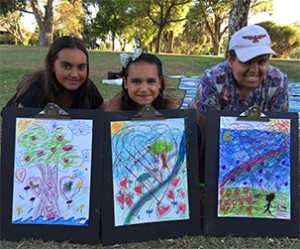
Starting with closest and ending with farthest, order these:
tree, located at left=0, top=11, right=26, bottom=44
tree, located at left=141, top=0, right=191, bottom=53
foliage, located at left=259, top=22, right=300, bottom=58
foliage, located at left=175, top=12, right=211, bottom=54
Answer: tree, located at left=141, top=0, right=191, bottom=53 < foliage, located at left=259, top=22, right=300, bottom=58 < foliage, located at left=175, top=12, right=211, bottom=54 < tree, located at left=0, top=11, right=26, bottom=44

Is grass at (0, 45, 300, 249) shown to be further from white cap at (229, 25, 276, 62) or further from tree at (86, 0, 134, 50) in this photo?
tree at (86, 0, 134, 50)

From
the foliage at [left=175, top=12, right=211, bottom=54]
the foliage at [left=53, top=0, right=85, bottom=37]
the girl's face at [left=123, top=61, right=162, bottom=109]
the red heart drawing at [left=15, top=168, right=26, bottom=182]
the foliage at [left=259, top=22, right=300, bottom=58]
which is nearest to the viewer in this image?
the red heart drawing at [left=15, top=168, right=26, bottom=182]

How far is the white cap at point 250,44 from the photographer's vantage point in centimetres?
233

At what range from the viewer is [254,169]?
226 centimetres

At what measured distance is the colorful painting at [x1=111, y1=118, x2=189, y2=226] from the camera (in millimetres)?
2162

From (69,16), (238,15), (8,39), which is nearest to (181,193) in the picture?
(238,15)

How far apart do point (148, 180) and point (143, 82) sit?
2.28 ft

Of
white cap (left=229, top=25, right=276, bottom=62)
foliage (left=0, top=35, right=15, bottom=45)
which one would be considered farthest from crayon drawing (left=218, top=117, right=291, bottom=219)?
foliage (left=0, top=35, right=15, bottom=45)

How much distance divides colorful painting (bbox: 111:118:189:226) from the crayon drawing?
0.88 ft

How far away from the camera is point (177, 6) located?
94.3 ft

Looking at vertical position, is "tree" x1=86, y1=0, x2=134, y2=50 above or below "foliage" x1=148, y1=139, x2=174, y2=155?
above

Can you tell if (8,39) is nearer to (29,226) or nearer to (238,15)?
(238,15)

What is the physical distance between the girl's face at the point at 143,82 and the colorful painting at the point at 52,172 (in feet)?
1.56

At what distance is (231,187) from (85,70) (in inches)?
55.4
